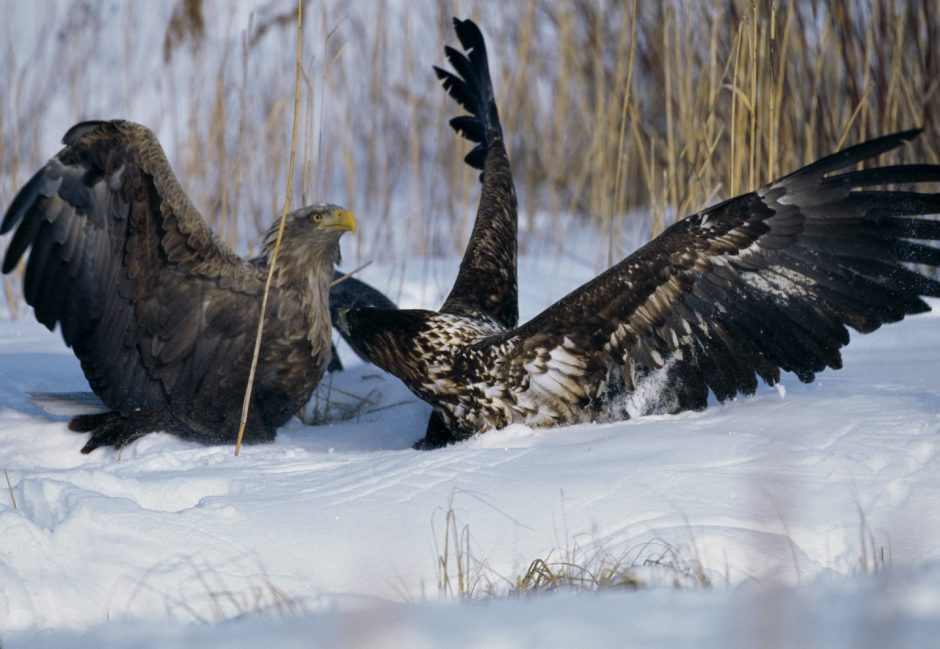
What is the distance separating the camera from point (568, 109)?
8609 millimetres

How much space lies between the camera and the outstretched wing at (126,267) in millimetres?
4191

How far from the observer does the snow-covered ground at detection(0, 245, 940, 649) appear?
7.92 ft

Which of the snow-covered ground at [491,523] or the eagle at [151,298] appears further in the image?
the eagle at [151,298]

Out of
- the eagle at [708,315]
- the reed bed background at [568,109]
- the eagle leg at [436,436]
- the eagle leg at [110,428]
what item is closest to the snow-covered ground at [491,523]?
the eagle at [708,315]

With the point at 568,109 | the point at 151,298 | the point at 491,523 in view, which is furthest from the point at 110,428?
the point at 568,109

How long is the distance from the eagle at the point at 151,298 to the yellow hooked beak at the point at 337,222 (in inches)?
4.5

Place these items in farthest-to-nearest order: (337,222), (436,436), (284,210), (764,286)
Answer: (337,222) → (436,436) → (284,210) → (764,286)

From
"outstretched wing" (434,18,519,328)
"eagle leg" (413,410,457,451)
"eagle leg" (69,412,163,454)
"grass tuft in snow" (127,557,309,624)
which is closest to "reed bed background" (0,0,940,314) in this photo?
"outstretched wing" (434,18,519,328)

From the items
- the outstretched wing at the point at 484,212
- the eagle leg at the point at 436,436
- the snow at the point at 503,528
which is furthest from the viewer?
the outstretched wing at the point at 484,212

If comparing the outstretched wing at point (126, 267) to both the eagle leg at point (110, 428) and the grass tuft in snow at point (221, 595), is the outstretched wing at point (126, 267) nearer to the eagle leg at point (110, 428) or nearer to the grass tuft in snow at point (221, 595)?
the eagle leg at point (110, 428)

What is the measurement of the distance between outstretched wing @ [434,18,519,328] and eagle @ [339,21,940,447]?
1.82 feet

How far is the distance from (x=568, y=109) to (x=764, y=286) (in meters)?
5.17

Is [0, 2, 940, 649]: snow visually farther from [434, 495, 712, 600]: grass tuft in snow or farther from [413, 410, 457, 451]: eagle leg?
[413, 410, 457, 451]: eagle leg

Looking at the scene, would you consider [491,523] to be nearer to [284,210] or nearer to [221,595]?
[221,595]
